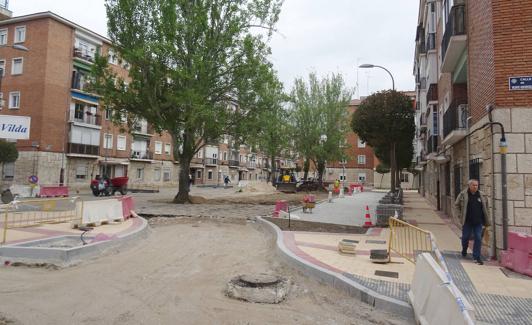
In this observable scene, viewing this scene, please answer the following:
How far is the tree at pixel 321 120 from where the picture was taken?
37.2 meters

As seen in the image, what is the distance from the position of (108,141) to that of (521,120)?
128 ft

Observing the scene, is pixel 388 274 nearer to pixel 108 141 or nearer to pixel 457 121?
pixel 457 121

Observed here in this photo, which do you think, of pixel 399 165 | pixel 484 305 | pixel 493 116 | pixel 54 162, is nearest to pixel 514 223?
pixel 493 116

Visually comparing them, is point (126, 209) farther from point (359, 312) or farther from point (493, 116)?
point (493, 116)

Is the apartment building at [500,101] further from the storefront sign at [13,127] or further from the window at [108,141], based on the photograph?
the window at [108,141]

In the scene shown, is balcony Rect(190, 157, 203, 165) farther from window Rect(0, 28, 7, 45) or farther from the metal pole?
the metal pole

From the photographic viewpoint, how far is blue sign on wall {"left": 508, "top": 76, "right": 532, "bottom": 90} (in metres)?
7.88

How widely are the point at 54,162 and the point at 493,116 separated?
112 ft

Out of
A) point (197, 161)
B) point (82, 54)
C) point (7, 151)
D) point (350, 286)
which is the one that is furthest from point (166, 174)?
point (350, 286)

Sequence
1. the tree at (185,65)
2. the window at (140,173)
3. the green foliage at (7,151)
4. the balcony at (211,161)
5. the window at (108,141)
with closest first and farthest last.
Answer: the tree at (185,65) < the green foliage at (7,151) < the window at (108,141) < the window at (140,173) < the balcony at (211,161)

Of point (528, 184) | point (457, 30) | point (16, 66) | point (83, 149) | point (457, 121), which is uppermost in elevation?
point (16, 66)

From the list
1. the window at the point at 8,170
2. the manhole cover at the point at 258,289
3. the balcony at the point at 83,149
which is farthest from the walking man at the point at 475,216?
the window at the point at 8,170

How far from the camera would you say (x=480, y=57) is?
948cm

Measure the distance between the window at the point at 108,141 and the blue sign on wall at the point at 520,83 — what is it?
3738 cm
